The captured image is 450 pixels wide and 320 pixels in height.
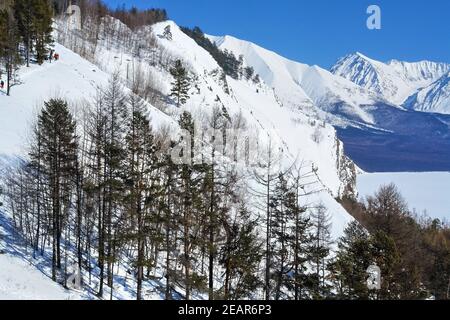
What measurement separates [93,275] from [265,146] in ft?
251

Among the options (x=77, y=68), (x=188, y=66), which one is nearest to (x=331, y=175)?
(x=188, y=66)

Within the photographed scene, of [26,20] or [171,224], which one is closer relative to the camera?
[171,224]

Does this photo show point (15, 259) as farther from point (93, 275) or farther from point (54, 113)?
point (54, 113)

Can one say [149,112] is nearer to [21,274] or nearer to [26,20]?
[21,274]

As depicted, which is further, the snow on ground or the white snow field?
the white snow field

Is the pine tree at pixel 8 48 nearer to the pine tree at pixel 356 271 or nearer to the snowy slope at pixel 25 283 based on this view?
the snowy slope at pixel 25 283

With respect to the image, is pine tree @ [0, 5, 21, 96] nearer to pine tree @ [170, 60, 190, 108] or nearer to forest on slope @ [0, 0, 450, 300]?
forest on slope @ [0, 0, 450, 300]

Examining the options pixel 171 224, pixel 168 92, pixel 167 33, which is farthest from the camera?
pixel 167 33

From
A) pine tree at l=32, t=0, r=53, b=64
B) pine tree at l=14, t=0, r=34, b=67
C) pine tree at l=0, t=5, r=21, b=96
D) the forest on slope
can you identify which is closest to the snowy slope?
the forest on slope

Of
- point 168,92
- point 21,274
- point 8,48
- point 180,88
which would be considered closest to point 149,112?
point 21,274

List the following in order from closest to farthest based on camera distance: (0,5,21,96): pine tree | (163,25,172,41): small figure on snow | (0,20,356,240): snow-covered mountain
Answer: (0,20,356,240): snow-covered mountain
(0,5,21,96): pine tree
(163,25,172,41): small figure on snow

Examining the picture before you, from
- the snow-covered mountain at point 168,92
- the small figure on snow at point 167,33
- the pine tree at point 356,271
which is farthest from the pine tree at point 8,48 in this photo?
the small figure on snow at point 167,33
